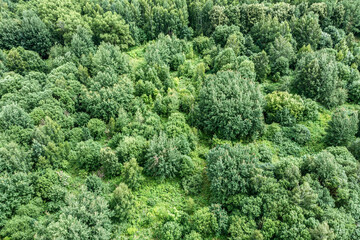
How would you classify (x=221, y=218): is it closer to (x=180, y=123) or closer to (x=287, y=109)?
(x=180, y=123)

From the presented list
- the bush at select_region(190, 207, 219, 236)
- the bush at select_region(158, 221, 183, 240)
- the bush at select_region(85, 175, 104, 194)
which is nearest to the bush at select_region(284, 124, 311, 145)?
the bush at select_region(190, 207, 219, 236)

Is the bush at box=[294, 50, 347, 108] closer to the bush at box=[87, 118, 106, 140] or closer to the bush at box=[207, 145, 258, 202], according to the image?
the bush at box=[207, 145, 258, 202]

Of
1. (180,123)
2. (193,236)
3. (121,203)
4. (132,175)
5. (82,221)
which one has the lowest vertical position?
(193,236)

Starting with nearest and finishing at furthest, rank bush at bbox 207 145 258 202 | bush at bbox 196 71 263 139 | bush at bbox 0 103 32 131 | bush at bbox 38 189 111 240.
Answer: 1. bush at bbox 38 189 111 240
2. bush at bbox 207 145 258 202
3. bush at bbox 0 103 32 131
4. bush at bbox 196 71 263 139

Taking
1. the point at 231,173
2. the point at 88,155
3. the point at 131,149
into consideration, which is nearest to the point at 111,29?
the point at 88,155

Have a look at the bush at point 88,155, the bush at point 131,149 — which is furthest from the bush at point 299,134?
the bush at point 88,155

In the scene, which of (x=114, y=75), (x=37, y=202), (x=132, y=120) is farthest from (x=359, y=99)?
(x=37, y=202)
